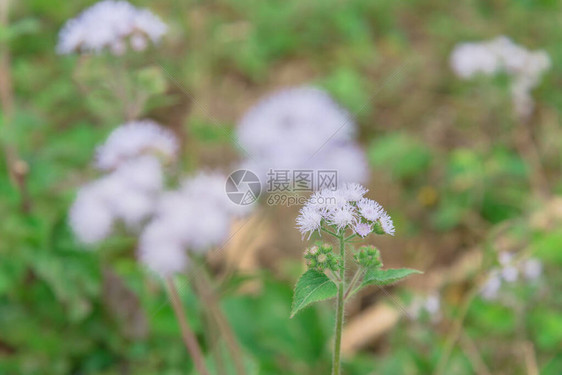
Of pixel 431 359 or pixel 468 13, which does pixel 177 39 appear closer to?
pixel 468 13

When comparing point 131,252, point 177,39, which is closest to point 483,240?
point 131,252

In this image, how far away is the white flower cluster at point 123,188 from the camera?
1661 mm

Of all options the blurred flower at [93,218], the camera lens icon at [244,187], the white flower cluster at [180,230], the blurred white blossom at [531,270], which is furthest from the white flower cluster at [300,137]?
the blurred white blossom at [531,270]

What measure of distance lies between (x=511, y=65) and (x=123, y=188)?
2.25 meters

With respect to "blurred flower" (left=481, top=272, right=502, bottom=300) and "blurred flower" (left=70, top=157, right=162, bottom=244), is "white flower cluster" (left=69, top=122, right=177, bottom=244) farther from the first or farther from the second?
"blurred flower" (left=481, top=272, right=502, bottom=300)

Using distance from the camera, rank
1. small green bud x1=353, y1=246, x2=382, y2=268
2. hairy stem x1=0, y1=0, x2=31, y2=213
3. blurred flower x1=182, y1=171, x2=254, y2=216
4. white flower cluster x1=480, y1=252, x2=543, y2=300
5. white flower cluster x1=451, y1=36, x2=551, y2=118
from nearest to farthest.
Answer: small green bud x1=353, y1=246, x2=382, y2=268, blurred flower x1=182, y1=171, x2=254, y2=216, white flower cluster x1=480, y1=252, x2=543, y2=300, hairy stem x1=0, y1=0, x2=31, y2=213, white flower cluster x1=451, y1=36, x2=551, y2=118

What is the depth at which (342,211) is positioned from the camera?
2.72 ft

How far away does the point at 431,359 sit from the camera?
2.10m

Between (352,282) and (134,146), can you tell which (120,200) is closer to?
(134,146)

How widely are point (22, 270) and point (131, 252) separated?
0.70 meters

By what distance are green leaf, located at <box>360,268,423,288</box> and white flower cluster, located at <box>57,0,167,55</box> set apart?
130 centimetres

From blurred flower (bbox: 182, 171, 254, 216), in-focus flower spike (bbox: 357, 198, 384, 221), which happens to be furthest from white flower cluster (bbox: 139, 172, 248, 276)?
in-focus flower spike (bbox: 357, 198, 384, 221)

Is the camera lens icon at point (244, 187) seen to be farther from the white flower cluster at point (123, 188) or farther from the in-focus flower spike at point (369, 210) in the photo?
the in-focus flower spike at point (369, 210)

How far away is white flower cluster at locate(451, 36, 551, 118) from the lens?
3102 millimetres
